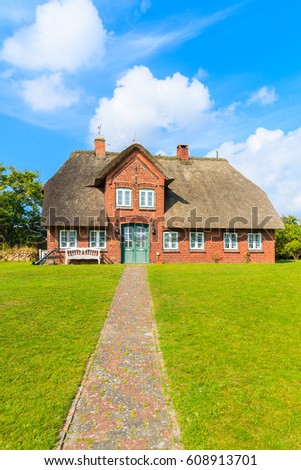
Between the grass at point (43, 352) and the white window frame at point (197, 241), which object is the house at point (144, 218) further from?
the grass at point (43, 352)

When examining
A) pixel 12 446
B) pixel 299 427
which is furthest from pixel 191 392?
pixel 12 446

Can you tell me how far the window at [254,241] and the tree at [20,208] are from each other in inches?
838

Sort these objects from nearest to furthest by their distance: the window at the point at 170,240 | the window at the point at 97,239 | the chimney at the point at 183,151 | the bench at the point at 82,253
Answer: the bench at the point at 82,253 → the window at the point at 97,239 → the window at the point at 170,240 → the chimney at the point at 183,151

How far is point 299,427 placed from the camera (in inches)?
145

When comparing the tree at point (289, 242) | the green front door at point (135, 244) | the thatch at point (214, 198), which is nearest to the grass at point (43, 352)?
the green front door at point (135, 244)

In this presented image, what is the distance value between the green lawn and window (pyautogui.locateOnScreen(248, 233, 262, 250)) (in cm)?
1296

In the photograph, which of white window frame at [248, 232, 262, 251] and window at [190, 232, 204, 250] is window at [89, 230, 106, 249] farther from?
white window frame at [248, 232, 262, 251]

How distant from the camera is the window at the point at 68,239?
68.7ft

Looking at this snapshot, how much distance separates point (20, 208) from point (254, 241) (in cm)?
2407

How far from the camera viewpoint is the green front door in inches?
845

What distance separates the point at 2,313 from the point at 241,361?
19.1ft

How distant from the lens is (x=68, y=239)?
2102 centimetres

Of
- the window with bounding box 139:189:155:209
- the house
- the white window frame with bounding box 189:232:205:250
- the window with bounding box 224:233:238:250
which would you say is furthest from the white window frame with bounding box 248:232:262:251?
the window with bounding box 139:189:155:209

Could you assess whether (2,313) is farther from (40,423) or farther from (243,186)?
(243,186)
